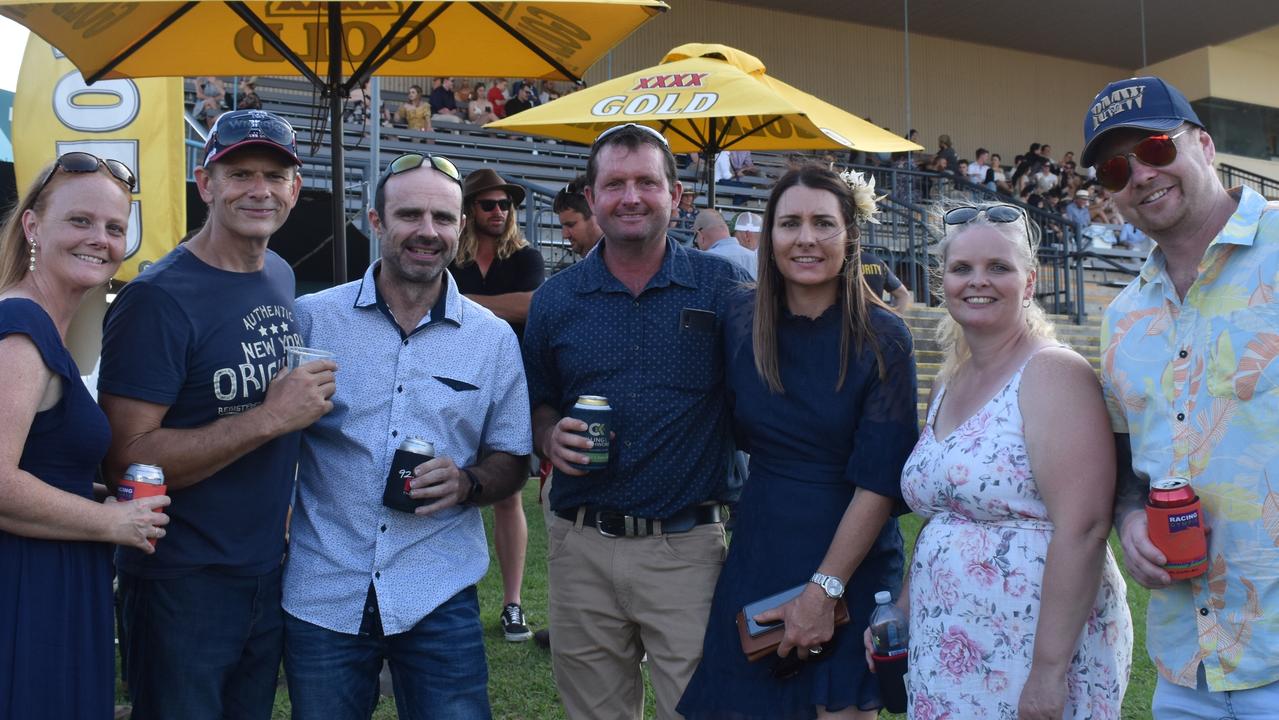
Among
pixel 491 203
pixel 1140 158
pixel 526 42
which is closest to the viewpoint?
pixel 1140 158

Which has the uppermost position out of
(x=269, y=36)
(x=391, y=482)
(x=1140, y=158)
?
(x=269, y=36)

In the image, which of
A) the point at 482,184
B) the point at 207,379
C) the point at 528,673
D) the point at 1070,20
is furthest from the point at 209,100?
the point at 1070,20

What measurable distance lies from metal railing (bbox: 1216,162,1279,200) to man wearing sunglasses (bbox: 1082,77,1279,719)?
25224mm

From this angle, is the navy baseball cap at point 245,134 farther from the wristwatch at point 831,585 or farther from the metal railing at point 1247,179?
the metal railing at point 1247,179

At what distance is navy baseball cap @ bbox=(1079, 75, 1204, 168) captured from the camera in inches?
98.5

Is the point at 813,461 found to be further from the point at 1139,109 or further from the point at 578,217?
the point at 578,217

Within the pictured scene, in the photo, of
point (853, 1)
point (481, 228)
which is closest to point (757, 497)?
point (481, 228)

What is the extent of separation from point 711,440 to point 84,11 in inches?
123

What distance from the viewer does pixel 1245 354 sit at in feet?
7.72

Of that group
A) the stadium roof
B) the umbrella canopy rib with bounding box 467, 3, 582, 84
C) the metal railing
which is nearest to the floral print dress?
the umbrella canopy rib with bounding box 467, 3, 582, 84

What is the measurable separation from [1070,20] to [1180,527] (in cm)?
2563

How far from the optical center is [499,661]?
16.7 ft

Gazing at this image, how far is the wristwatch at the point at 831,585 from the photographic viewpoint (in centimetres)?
287

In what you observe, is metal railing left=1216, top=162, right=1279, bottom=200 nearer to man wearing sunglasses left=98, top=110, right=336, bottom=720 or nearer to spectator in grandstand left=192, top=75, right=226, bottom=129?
spectator in grandstand left=192, top=75, right=226, bottom=129
